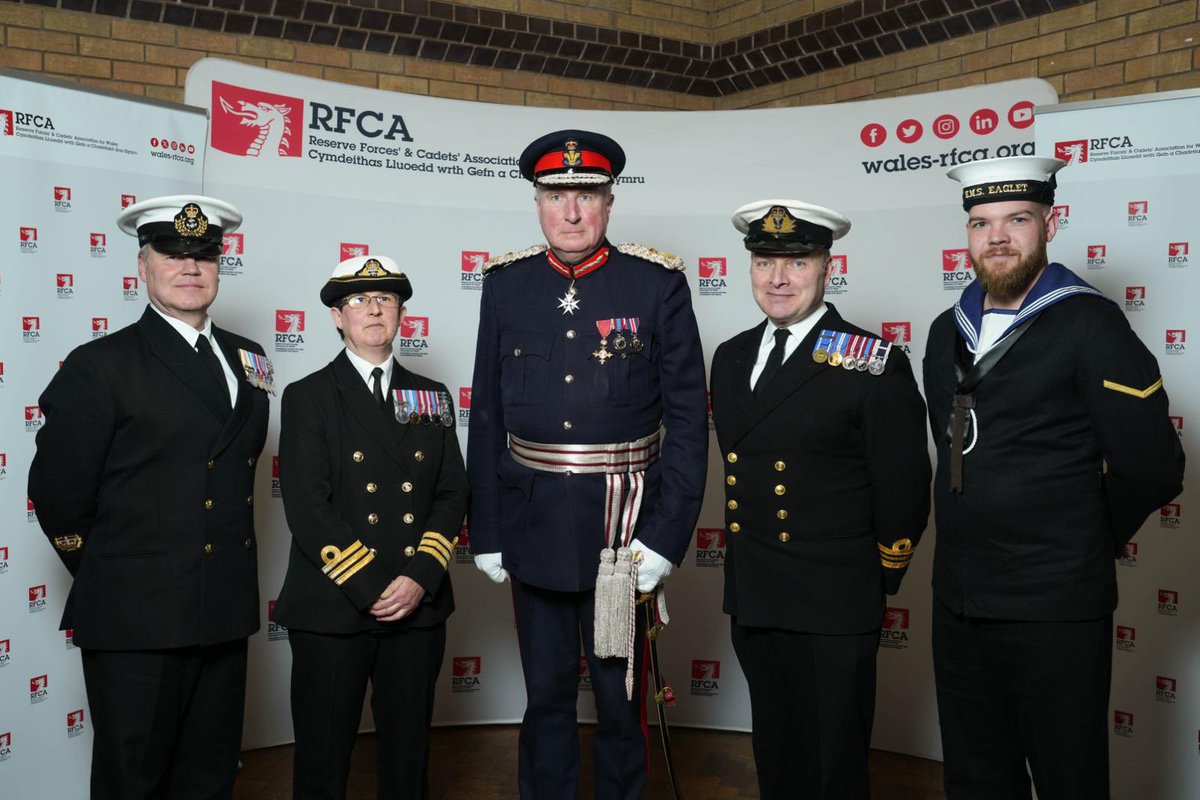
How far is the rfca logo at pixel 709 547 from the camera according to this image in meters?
4.34

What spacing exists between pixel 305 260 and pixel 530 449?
1759 mm

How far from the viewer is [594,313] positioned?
8.91 ft

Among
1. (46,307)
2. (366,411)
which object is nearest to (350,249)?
(46,307)

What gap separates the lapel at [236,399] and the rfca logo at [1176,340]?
2.88m

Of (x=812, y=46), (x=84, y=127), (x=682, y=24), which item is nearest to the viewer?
(x=84, y=127)

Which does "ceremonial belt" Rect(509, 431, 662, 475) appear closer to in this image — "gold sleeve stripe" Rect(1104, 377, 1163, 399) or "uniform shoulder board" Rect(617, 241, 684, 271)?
"uniform shoulder board" Rect(617, 241, 684, 271)

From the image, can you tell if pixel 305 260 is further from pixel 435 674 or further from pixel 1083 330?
pixel 1083 330

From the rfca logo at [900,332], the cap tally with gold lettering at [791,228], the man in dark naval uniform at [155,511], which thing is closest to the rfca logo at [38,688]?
the man in dark naval uniform at [155,511]

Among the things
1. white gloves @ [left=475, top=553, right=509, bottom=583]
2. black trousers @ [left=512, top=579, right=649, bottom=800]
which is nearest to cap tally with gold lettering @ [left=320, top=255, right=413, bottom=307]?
white gloves @ [left=475, top=553, right=509, bottom=583]

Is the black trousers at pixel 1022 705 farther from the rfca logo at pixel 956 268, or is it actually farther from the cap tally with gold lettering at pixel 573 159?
the rfca logo at pixel 956 268

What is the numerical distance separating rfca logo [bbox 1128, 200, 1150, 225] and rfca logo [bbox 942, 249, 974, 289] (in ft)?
2.13

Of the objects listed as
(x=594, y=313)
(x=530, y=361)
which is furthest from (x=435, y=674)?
(x=594, y=313)

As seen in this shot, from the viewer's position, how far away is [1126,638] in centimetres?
355

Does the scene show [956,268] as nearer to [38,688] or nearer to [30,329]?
[30,329]
